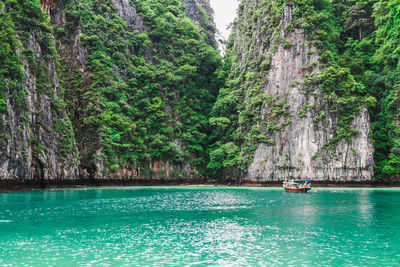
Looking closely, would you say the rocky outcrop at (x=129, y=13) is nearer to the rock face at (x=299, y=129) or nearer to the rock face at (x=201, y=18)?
the rock face at (x=201, y=18)

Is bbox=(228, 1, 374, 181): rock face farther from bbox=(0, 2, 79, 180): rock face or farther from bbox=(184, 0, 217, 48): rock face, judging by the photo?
bbox=(184, 0, 217, 48): rock face

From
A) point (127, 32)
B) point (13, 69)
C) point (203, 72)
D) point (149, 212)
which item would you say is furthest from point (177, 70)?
point (149, 212)

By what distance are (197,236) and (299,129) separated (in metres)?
32.7

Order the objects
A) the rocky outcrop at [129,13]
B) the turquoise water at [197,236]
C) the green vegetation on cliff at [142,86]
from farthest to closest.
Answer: the rocky outcrop at [129,13] < the green vegetation on cliff at [142,86] < the turquoise water at [197,236]

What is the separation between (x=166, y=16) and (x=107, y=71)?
1866cm

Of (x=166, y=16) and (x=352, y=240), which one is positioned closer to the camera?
(x=352, y=240)

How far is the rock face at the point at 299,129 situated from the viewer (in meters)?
39.7

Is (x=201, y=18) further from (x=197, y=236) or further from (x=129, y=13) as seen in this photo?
(x=197, y=236)

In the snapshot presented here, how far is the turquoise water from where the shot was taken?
32.1 ft

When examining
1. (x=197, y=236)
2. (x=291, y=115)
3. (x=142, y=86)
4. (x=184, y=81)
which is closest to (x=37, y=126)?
(x=142, y=86)

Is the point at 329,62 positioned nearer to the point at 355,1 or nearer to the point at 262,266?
the point at 355,1

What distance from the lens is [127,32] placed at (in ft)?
177

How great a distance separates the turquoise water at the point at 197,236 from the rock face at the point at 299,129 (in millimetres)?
20373

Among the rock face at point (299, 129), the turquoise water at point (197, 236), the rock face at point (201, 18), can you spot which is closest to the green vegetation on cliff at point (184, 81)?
the rock face at point (299, 129)
